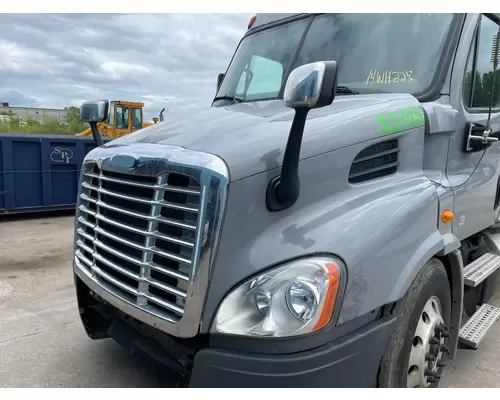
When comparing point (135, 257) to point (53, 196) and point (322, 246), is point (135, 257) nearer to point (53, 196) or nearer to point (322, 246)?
point (322, 246)

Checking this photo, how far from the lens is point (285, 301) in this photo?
6.80ft

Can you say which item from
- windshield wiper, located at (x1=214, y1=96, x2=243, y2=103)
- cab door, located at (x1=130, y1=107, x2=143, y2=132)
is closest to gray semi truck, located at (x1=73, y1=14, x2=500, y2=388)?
windshield wiper, located at (x1=214, y1=96, x2=243, y2=103)

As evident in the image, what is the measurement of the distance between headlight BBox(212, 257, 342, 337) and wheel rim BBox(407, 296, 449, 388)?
844 millimetres

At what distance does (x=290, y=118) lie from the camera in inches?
104

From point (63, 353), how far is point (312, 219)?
8.32 feet

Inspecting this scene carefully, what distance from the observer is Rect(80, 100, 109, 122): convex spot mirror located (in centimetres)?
352

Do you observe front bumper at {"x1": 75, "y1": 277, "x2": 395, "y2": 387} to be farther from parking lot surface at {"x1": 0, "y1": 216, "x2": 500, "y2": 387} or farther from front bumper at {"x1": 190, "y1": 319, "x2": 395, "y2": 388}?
parking lot surface at {"x1": 0, "y1": 216, "x2": 500, "y2": 387}

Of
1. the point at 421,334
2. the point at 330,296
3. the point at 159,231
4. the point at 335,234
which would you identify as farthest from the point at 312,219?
the point at 421,334

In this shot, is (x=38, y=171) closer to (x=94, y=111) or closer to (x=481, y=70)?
(x=94, y=111)

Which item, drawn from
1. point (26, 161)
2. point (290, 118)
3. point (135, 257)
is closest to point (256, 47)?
point (290, 118)

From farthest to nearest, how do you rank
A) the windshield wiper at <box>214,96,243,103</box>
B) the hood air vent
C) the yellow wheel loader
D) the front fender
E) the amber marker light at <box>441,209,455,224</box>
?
the yellow wheel loader
the windshield wiper at <box>214,96,243,103</box>
the amber marker light at <box>441,209,455,224</box>
the hood air vent
the front fender

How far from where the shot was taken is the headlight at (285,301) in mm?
2057

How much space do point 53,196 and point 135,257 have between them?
9352 mm

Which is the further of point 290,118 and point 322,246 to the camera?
point 290,118
